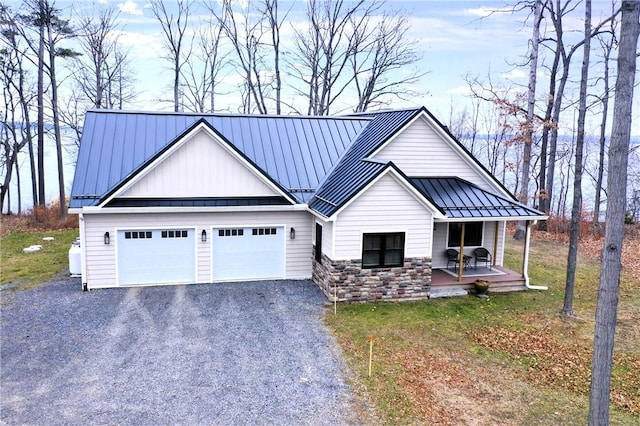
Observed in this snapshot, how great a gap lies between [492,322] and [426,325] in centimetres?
177

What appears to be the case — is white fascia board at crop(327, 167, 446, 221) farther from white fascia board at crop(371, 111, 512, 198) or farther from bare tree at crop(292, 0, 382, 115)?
bare tree at crop(292, 0, 382, 115)

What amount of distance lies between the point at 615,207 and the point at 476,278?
28.4 feet

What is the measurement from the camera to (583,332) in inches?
447

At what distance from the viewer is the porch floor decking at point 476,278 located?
13965 mm

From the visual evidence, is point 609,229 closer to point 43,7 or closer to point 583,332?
point 583,332

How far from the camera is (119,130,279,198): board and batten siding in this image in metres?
13.4

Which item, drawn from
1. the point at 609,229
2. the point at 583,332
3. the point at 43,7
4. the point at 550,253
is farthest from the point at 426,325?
the point at 43,7

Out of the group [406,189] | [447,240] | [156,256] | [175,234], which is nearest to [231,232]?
[175,234]

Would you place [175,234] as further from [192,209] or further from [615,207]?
[615,207]

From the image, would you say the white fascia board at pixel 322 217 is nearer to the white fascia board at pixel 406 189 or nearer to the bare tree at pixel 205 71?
the white fascia board at pixel 406 189

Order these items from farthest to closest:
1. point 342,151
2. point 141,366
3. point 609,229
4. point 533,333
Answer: point 342,151 → point 533,333 → point 141,366 → point 609,229

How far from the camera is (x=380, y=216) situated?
12.8m

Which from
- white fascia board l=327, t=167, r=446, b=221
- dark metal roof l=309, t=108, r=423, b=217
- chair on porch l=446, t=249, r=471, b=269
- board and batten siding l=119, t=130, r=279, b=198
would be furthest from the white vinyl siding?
chair on porch l=446, t=249, r=471, b=269

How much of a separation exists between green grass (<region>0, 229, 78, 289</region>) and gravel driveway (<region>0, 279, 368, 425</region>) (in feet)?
4.63
